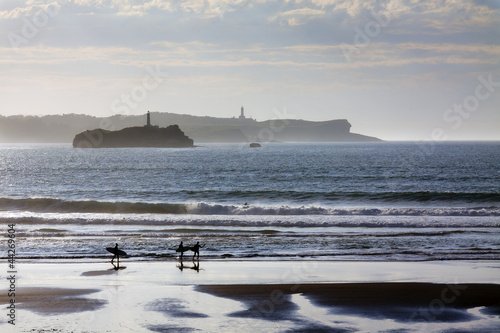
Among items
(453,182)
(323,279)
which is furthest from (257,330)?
(453,182)

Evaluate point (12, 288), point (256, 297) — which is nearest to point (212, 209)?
point (12, 288)

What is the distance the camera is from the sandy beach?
12.6 m

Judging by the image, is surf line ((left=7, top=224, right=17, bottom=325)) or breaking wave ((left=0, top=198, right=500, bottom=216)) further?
breaking wave ((left=0, top=198, right=500, bottom=216))

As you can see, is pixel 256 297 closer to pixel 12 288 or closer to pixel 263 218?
pixel 12 288

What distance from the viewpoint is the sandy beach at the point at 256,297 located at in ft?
41.3

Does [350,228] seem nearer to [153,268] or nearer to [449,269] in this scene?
[449,269]

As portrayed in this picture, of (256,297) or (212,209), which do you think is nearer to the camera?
(256,297)

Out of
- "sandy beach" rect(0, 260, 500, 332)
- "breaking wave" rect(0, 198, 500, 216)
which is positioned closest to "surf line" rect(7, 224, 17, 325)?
"sandy beach" rect(0, 260, 500, 332)

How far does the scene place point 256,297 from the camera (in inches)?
591

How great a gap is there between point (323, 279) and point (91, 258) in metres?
9.29

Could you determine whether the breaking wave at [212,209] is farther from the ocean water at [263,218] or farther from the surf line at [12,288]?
the surf line at [12,288]

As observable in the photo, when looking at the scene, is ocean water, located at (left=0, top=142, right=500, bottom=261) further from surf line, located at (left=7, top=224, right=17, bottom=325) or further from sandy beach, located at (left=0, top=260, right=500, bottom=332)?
sandy beach, located at (left=0, top=260, right=500, bottom=332)

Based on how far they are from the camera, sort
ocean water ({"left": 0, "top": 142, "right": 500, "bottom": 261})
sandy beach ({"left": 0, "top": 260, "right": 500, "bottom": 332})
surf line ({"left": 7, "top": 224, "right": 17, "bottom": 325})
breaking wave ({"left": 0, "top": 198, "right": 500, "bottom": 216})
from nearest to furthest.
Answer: sandy beach ({"left": 0, "top": 260, "right": 500, "bottom": 332}) < surf line ({"left": 7, "top": 224, "right": 17, "bottom": 325}) < ocean water ({"left": 0, "top": 142, "right": 500, "bottom": 261}) < breaking wave ({"left": 0, "top": 198, "right": 500, "bottom": 216})

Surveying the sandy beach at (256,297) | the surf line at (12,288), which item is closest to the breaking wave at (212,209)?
the sandy beach at (256,297)
